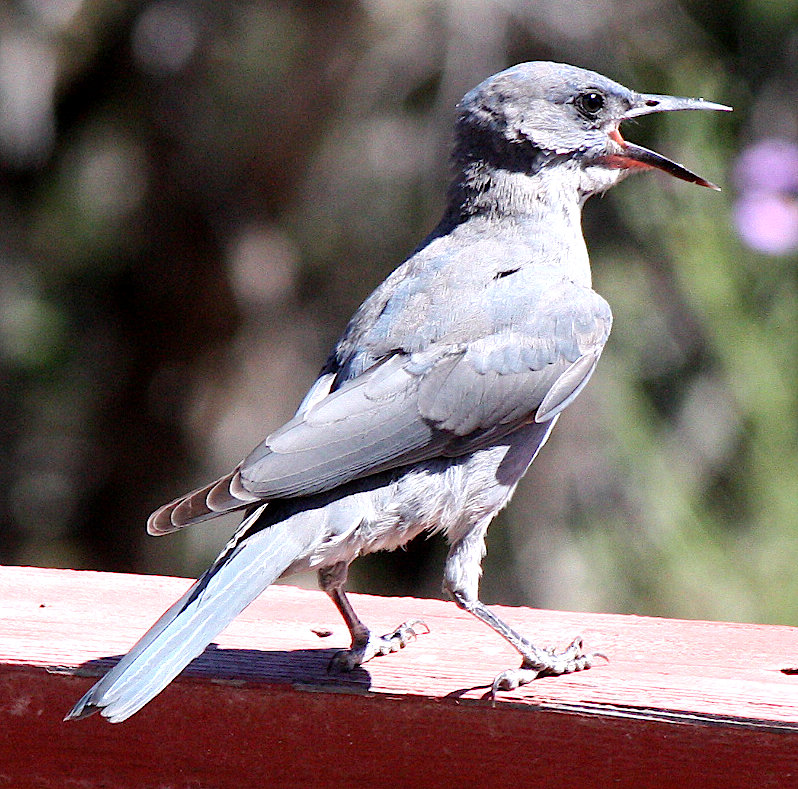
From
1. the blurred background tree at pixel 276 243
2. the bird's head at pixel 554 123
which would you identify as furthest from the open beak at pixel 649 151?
the blurred background tree at pixel 276 243

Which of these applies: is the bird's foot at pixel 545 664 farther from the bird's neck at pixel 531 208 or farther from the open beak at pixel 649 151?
the open beak at pixel 649 151

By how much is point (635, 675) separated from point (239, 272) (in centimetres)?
438

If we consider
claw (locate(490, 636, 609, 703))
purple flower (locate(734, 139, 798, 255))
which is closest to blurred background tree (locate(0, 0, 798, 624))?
purple flower (locate(734, 139, 798, 255))

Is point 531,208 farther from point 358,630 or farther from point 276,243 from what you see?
point 276,243

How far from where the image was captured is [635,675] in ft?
7.52

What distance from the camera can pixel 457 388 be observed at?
2.71 meters

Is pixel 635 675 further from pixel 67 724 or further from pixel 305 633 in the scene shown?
pixel 67 724

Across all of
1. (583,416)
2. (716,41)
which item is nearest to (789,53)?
(716,41)

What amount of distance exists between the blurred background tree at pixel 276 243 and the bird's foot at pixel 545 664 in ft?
7.41

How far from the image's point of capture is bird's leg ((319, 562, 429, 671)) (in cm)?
241

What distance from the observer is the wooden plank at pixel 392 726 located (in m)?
2.08

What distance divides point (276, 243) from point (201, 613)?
4444 millimetres

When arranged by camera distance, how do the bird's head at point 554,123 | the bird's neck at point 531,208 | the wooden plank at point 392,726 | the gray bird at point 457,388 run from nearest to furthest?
Answer: 1. the wooden plank at point 392,726
2. the gray bird at point 457,388
3. the bird's neck at point 531,208
4. the bird's head at point 554,123

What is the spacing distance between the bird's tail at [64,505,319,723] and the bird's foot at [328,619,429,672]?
19 cm
